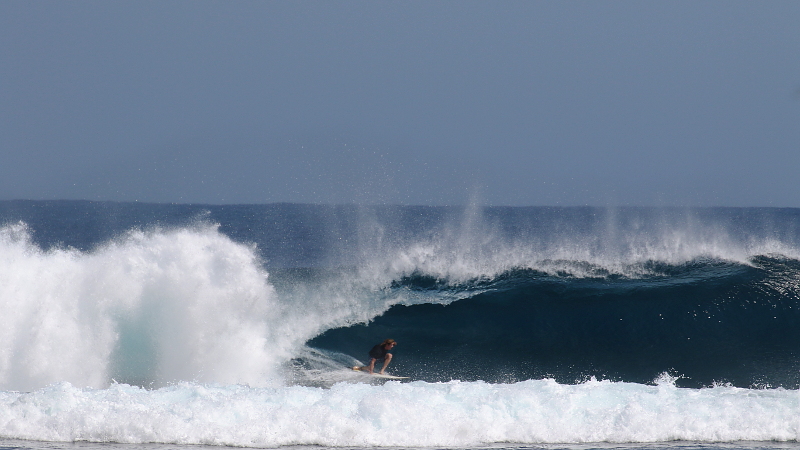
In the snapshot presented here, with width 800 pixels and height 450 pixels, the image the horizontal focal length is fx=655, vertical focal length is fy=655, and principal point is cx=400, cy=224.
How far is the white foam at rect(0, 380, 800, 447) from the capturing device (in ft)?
24.2

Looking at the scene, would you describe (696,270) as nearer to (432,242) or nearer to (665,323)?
(665,323)

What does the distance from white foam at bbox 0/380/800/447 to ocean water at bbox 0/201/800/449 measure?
0.02m

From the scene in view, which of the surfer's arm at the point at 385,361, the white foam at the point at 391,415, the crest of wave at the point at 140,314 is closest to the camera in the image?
the white foam at the point at 391,415

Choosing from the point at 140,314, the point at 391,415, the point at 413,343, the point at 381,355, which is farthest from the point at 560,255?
the point at 140,314

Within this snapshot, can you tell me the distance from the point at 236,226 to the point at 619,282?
131ft

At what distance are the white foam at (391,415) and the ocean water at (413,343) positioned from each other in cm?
2

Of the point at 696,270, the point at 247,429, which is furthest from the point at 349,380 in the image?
the point at 696,270

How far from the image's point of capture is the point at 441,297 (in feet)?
44.1

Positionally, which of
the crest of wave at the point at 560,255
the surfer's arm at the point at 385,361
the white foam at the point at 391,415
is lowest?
the white foam at the point at 391,415

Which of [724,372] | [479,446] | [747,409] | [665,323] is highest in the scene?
[665,323]

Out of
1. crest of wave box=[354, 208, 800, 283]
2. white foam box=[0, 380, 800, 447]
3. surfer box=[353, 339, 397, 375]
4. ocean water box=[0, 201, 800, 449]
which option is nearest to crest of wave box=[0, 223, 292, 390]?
ocean water box=[0, 201, 800, 449]

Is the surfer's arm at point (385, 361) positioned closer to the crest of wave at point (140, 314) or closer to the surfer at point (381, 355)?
the surfer at point (381, 355)

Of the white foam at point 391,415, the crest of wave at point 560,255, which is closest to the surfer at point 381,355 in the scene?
the white foam at point 391,415

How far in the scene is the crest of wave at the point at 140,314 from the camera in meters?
10.4
